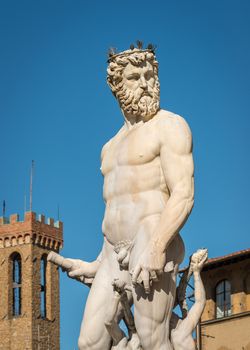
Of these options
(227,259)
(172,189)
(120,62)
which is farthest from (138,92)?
(227,259)

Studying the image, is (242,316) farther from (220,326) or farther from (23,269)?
(23,269)

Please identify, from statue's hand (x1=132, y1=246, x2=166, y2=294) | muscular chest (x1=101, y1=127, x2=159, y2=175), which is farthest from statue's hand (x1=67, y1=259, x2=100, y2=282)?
statue's hand (x1=132, y1=246, x2=166, y2=294)

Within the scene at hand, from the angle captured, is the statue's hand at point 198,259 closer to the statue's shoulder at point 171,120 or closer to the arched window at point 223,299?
the statue's shoulder at point 171,120

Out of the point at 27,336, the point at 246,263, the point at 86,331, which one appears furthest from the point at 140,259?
the point at 27,336

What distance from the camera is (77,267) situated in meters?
9.25

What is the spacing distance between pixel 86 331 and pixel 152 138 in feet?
4.88

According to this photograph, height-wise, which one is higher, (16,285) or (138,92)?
(16,285)

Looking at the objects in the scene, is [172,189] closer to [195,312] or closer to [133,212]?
[133,212]

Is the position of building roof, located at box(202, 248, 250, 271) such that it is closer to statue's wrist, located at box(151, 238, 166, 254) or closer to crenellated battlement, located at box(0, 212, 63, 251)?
statue's wrist, located at box(151, 238, 166, 254)

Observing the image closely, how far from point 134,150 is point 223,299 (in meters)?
40.4

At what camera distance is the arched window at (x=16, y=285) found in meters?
99.6

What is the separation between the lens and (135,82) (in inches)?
352

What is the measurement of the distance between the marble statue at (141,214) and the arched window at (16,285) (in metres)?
91.0

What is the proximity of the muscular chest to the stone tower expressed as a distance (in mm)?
88003
